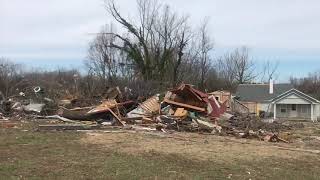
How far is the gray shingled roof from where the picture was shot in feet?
232

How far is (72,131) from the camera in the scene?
71.1 ft

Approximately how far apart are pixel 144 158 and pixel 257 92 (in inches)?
2373

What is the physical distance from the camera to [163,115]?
27703 mm

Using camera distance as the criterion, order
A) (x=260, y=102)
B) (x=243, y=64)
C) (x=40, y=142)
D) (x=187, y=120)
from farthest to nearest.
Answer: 1. (x=243, y=64)
2. (x=260, y=102)
3. (x=187, y=120)
4. (x=40, y=142)

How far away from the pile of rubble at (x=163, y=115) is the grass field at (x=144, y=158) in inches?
203

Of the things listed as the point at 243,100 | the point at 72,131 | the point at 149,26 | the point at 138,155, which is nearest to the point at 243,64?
the point at 243,100

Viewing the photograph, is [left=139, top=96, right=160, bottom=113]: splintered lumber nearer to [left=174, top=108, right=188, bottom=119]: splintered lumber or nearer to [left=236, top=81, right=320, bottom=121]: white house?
[left=174, top=108, right=188, bottom=119]: splintered lumber

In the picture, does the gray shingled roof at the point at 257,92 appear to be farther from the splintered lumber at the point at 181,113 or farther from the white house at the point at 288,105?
the splintered lumber at the point at 181,113

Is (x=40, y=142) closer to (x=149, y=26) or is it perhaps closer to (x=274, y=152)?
(x=274, y=152)

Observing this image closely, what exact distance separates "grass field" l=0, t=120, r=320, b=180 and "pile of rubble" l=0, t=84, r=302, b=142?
203 inches

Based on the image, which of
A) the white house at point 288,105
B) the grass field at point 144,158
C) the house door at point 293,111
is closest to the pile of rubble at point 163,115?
the grass field at point 144,158

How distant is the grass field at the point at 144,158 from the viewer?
1114cm

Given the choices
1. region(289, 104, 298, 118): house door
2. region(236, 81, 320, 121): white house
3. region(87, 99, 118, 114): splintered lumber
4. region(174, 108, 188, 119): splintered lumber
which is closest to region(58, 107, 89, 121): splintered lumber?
region(87, 99, 118, 114): splintered lumber

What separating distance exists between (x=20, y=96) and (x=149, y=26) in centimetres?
2548
